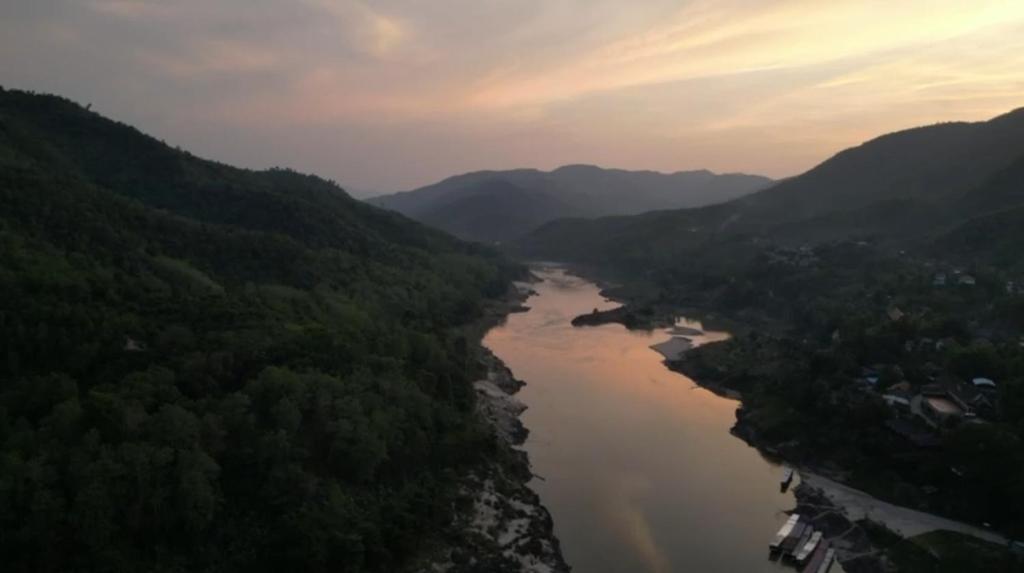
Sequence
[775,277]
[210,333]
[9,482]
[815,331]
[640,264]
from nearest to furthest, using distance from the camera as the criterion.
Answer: [9,482] → [210,333] → [815,331] → [775,277] → [640,264]

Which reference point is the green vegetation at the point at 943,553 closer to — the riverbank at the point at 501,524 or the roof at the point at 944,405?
the roof at the point at 944,405

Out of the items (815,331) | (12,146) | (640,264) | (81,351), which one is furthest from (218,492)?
(640,264)

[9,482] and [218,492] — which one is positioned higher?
[9,482]

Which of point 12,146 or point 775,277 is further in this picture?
point 775,277

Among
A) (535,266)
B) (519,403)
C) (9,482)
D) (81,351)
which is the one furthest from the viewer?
(535,266)

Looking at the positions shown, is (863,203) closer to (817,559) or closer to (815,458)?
(815,458)

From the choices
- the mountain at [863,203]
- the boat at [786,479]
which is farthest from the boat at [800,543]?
the mountain at [863,203]

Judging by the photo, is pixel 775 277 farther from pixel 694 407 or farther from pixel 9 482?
pixel 9 482
